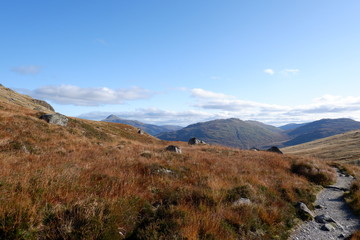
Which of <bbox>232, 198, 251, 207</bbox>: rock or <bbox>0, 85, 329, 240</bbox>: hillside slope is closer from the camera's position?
<bbox>0, 85, 329, 240</bbox>: hillside slope

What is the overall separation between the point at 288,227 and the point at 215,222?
341cm

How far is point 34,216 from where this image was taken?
398 cm

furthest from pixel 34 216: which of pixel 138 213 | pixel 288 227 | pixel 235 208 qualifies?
pixel 288 227

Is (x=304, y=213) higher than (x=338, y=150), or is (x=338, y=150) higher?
(x=304, y=213)

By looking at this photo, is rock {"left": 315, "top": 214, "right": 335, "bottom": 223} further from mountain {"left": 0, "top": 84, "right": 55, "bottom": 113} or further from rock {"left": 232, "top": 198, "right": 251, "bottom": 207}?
mountain {"left": 0, "top": 84, "right": 55, "bottom": 113}

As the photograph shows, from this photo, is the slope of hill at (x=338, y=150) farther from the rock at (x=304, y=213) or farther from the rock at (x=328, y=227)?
the rock at (x=328, y=227)

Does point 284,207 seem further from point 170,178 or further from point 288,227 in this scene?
point 170,178

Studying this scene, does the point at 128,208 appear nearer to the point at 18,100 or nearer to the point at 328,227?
the point at 328,227

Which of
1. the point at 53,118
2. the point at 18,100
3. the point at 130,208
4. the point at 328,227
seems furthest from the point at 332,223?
the point at 18,100

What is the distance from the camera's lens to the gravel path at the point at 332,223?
657 cm

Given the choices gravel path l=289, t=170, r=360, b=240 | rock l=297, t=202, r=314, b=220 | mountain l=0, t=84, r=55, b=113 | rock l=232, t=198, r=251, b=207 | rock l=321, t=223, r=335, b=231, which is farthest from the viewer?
mountain l=0, t=84, r=55, b=113

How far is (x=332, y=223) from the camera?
299 inches

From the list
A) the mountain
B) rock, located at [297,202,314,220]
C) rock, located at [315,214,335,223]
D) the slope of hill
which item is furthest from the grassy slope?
the slope of hill

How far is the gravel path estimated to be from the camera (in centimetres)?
657
